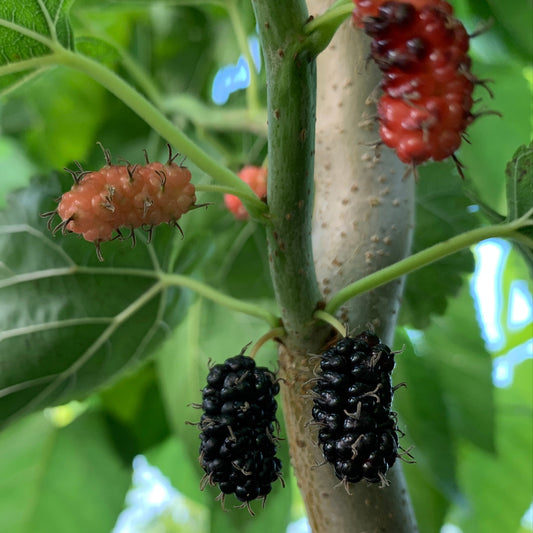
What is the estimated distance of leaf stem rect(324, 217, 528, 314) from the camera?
41 centimetres

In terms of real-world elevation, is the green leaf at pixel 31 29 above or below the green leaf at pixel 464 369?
above

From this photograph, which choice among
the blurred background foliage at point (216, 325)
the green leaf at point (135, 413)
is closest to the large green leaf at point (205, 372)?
the blurred background foliage at point (216, 325)

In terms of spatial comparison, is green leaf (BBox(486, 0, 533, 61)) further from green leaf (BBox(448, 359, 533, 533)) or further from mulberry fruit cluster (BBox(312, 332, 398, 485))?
green leaf (BBox(448, 359, 533, 533))

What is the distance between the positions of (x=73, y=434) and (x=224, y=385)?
23.6 inches

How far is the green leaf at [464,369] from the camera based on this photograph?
82cm

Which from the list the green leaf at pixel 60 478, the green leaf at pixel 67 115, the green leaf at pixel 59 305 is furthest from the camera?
the green leaf at pixel 67 115

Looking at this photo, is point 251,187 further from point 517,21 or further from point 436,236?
point 517,21

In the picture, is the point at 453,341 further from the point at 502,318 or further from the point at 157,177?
the point at 157,177

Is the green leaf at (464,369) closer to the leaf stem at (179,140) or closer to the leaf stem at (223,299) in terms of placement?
the leaf stem at (223,299)

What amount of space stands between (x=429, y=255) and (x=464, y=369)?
1.66 feet

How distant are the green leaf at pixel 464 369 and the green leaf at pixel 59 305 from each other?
44cm

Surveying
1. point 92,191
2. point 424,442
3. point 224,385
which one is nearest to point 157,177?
point 92,191

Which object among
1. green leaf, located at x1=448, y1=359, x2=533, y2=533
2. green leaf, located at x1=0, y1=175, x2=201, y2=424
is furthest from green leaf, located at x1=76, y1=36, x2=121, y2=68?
green leaf, located at x1=448, y1=359, x2=533, y2=533

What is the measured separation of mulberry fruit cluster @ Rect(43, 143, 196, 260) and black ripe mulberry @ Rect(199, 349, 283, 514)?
0.12 metres
